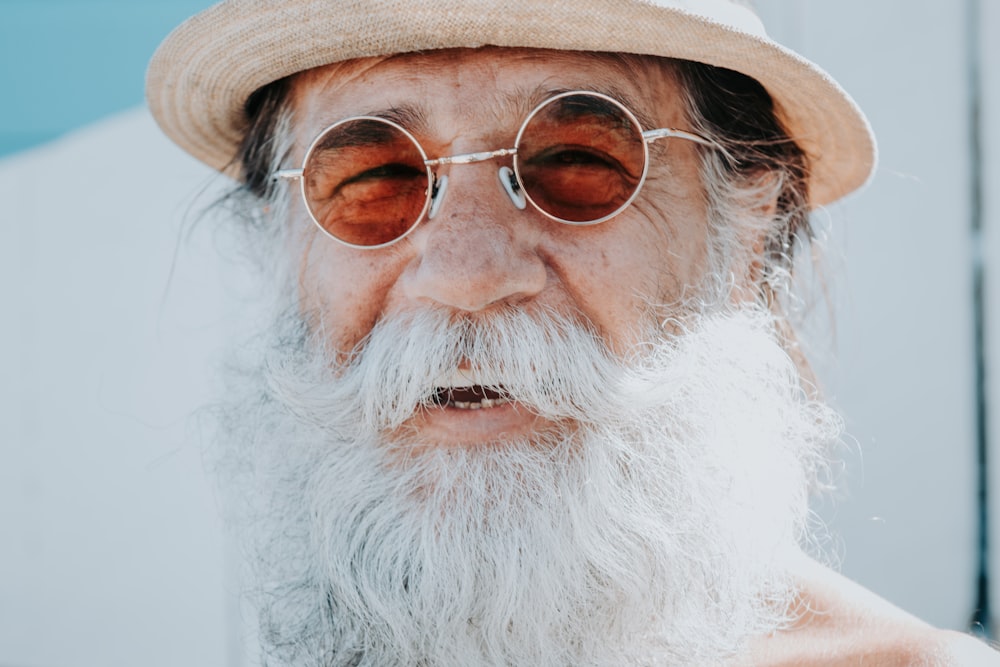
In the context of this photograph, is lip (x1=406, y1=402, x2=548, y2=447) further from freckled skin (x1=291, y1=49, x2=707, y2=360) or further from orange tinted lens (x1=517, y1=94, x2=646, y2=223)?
orange tinted lens (x1=517, y1=94, x2=646, y2=223)

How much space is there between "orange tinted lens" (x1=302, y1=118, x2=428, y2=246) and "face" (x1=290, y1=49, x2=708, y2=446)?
33mm

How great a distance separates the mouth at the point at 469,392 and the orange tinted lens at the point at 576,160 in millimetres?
335

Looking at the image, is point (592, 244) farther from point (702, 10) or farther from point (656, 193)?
point (702, 10)

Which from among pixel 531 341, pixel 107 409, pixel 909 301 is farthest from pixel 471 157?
pixel 107 409

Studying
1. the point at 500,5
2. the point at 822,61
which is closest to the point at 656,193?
the point at 500,5

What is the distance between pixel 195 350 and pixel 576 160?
2.78 metres

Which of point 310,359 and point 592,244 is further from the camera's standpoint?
point 310,359

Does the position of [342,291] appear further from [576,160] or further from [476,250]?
[576,160]

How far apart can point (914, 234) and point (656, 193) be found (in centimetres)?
204

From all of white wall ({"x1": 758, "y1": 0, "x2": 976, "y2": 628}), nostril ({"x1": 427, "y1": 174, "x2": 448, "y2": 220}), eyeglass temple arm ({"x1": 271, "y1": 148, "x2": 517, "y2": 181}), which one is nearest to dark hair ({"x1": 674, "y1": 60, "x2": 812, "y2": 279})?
eyeglass temple arm ({"x1": 271, "y1": 148, "x2": 517, "y2": 181})

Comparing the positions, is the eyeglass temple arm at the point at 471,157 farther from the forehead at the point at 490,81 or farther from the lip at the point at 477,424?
the lip at the point at 477,424

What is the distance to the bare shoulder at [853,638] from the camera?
5.24 ft

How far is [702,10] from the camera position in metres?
1.46

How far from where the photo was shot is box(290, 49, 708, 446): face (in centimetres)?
145
